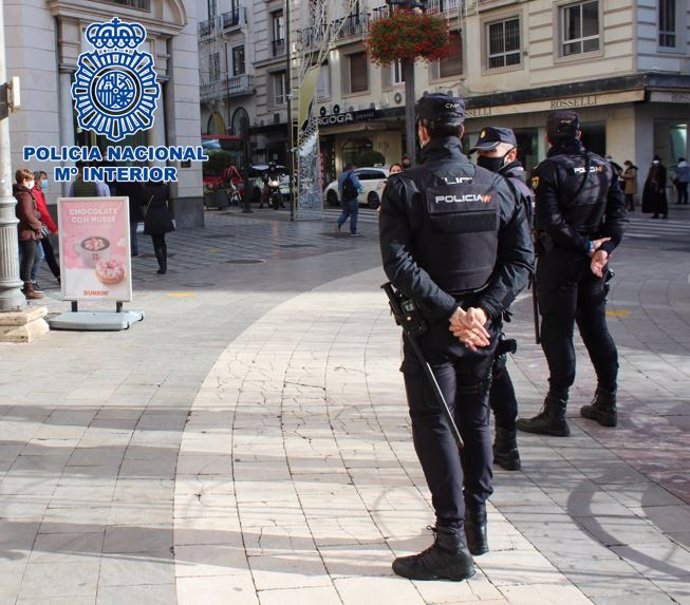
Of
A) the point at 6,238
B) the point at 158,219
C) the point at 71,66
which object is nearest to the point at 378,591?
the point at 6,238

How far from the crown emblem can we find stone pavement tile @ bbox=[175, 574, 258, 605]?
12.1 metres

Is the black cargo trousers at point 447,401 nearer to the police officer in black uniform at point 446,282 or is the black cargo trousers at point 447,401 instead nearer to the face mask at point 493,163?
the police officer in black uniform at point 446,282

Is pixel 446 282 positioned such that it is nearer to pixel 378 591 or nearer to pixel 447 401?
pixel 447 401

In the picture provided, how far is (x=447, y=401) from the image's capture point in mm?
3773

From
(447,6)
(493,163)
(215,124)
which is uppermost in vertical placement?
(447,6)

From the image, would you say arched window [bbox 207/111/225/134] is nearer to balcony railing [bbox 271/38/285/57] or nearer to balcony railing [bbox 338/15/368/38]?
balcony railing [bbox 271/38/285/57]

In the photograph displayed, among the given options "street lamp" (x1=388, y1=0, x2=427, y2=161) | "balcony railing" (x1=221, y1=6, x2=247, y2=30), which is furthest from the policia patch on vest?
"balcony railing" (x1=221, y1=6, x2=247, y2=30)

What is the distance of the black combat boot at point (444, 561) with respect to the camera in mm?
3727

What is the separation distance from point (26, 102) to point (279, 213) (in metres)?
13.4

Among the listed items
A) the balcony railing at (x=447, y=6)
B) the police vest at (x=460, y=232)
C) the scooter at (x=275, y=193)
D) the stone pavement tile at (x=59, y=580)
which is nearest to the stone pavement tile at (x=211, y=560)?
the stone pavement tile at (x=59, y=580)

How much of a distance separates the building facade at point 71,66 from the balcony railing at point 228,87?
28.4m

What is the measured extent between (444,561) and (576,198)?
2700mm

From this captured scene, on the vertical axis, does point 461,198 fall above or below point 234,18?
below

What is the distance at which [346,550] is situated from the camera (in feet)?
13.3
